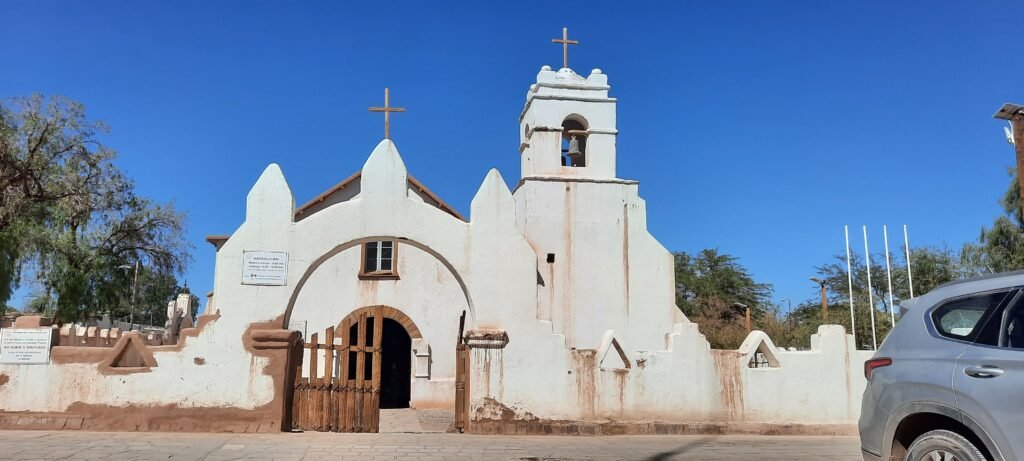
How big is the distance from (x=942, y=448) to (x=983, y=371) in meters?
0.61

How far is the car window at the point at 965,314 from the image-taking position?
5.26m

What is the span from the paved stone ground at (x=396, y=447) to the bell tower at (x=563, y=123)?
829 centimetres

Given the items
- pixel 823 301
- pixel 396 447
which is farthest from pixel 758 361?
pixel 823 301

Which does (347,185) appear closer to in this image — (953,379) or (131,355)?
(131,355)

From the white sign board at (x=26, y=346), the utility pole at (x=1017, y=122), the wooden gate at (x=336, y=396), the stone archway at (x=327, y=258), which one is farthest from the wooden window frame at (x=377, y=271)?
the utility pole at (x=1017, y=122)

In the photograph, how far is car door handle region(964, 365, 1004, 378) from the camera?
4902 mm

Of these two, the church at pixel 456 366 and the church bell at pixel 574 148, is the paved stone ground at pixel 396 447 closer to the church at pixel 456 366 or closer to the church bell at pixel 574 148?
the church at pixel 456 366

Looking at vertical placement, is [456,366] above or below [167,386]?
above

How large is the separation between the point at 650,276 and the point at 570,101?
14.9 ft

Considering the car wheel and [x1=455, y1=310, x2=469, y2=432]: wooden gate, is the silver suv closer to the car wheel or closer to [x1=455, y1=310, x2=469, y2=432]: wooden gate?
the car wheel

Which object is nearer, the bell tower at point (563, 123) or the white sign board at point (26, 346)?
the white sign board at point (26, 346)

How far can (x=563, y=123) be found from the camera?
1888 cm

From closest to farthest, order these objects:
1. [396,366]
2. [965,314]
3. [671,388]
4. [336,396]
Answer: [965,314] < [336,396] < [671,388] < [396,366]

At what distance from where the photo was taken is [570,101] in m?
18.4
